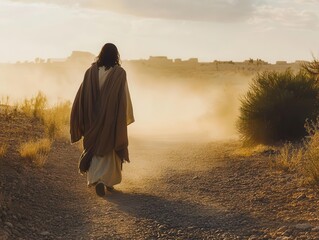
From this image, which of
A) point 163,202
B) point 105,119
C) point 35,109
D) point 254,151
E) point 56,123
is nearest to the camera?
point 163,202

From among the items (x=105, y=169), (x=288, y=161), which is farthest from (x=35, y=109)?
(x=288, y=161)

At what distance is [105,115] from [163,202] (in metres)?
1.75

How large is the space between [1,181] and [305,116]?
757cm

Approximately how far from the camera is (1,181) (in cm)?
972

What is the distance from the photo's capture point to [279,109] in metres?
14.5

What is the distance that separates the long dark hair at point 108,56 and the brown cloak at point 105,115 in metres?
0.11

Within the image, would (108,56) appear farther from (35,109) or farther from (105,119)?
(35,109)

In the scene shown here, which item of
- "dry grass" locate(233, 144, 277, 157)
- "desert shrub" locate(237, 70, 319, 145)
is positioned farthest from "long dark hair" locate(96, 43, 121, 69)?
"desert shrub" locate(237, 70, 319, 145)

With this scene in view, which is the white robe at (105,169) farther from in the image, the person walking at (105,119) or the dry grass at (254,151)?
the dry grass at (254,151)

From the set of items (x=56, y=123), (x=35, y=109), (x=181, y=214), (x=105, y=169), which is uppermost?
(x=35, y=109)

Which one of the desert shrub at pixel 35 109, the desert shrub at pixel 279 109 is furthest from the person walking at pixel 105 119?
the desert shrub at pixel 35 109

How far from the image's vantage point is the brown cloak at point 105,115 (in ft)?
32.7

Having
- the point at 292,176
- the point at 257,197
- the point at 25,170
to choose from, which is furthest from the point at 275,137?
the point at 25,170

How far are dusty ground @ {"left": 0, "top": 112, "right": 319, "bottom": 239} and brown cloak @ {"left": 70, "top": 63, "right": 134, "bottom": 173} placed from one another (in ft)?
2.45
